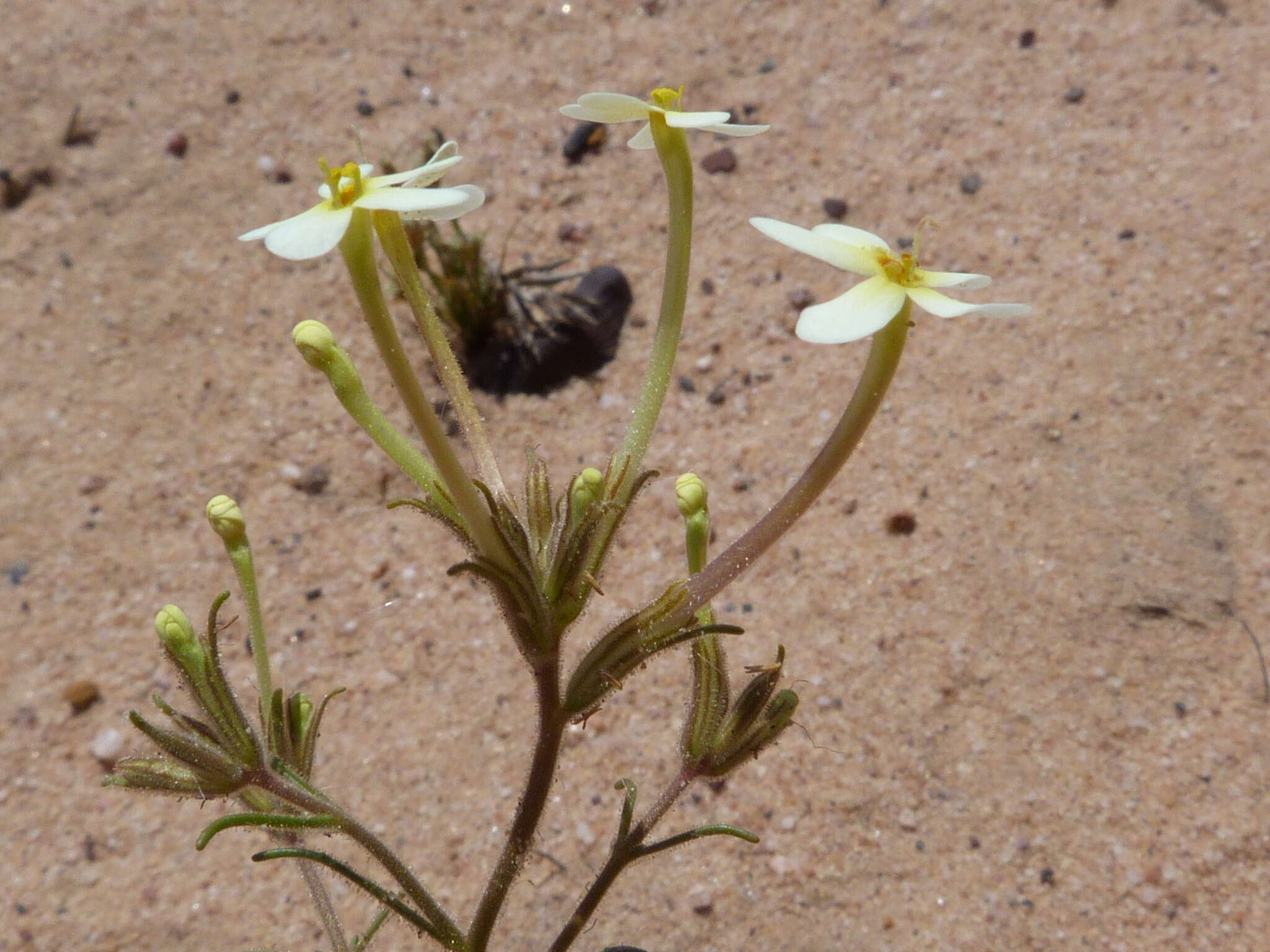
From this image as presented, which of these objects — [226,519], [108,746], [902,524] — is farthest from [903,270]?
[108,746]

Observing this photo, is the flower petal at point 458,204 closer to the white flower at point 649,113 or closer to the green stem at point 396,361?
the green stem at point 396,361

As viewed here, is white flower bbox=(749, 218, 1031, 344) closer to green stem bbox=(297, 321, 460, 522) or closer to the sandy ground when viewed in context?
green stem bbox=(297, 321, 460, 522)

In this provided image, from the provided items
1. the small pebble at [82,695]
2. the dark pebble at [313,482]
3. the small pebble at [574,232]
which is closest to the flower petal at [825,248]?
the dark pebble at [313,482]

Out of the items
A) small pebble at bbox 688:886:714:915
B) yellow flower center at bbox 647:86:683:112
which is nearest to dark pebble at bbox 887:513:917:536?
small pebble at bbox 688:886:714:915

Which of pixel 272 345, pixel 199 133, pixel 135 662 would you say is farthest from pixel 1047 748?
pixel 199 133

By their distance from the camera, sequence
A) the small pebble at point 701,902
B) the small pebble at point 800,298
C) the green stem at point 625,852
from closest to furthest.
A: the green stem at point 625,852
the small pebble at point 701,902
the small pebble at point 800,298

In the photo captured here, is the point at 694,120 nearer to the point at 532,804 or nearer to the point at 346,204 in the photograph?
the point at 346,204
